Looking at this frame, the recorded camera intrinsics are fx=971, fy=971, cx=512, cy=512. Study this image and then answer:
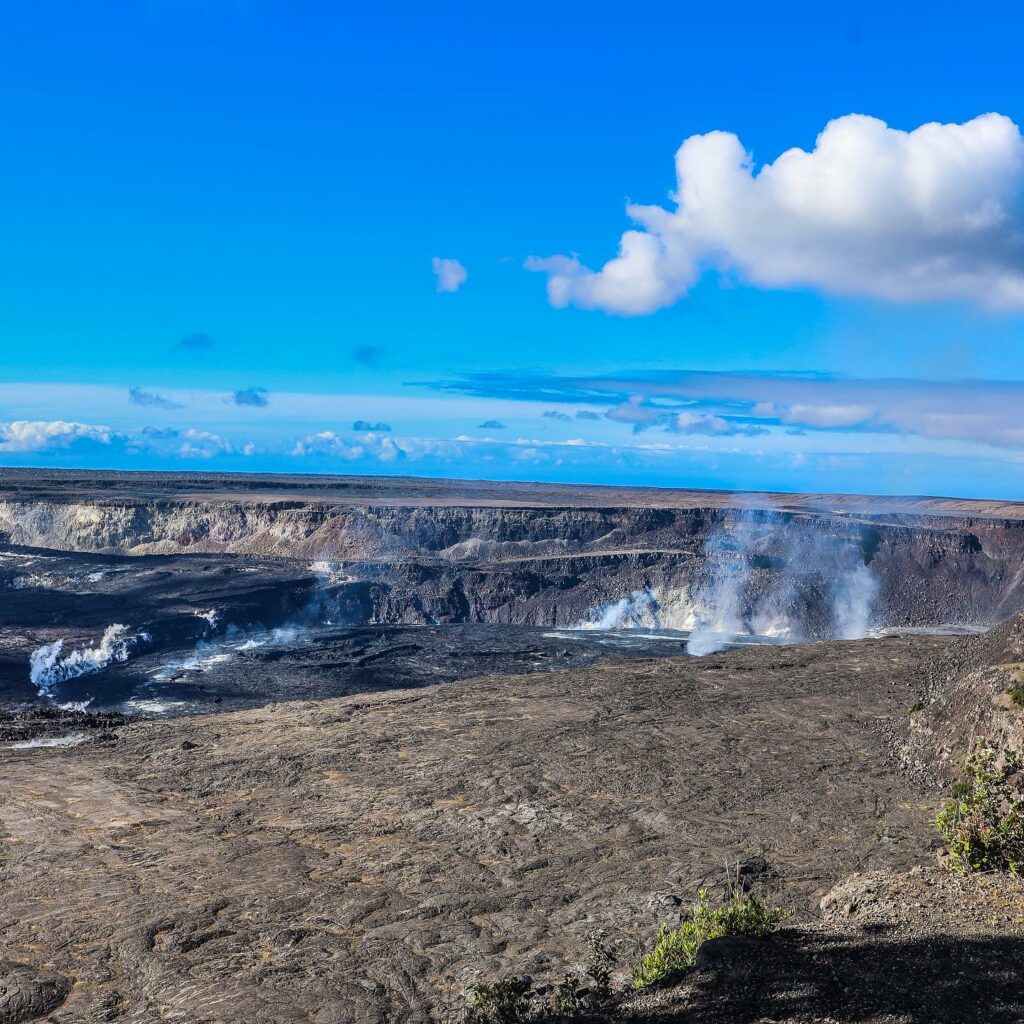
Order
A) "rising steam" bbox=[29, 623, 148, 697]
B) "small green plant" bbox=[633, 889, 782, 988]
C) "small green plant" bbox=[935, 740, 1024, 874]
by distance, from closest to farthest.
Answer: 1. "small green plant" bbox=[633, 889, 782, 988]
2. "small green plant" bbox=[935, 740, 1024, 874]
3. "rising steam" bbox=[29, 623, 148, 697]

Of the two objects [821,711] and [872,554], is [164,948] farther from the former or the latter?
[872,554]

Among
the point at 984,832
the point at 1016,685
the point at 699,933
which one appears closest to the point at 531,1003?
the point at 699,933

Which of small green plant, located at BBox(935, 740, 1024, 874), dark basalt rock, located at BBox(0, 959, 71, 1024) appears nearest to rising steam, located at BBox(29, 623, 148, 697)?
dark basalt rock, located at BBox(0, 959, 71, 1024)

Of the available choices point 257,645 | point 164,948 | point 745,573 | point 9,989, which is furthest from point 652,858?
point 745,573

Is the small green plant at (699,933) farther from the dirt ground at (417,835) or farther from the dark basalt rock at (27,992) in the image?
the dark basalt rock at (27,992)

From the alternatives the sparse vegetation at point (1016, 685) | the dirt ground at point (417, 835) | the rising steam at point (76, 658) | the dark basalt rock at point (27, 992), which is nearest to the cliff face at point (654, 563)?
the rising steam at point (76, 658)

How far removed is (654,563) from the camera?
61.7 metres

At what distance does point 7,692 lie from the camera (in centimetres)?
3478

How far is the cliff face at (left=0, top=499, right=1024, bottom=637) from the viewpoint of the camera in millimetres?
57375

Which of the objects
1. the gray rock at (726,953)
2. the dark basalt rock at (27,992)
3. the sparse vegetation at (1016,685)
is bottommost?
the dark basalt rock at (27,992)

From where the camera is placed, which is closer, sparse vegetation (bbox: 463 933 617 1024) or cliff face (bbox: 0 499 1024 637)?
sparse vegetation (bbox: 463 933 617 1024)

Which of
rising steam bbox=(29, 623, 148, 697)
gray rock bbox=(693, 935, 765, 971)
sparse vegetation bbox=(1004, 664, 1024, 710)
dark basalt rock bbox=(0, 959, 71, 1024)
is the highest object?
sparse vegetation bbox=(1004, 664, 1024, 710)

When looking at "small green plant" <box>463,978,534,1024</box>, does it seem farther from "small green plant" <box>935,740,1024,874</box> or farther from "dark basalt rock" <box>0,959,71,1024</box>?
"small green plant" <box>935,740,1024,874</box>

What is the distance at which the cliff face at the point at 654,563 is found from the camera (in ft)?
188
